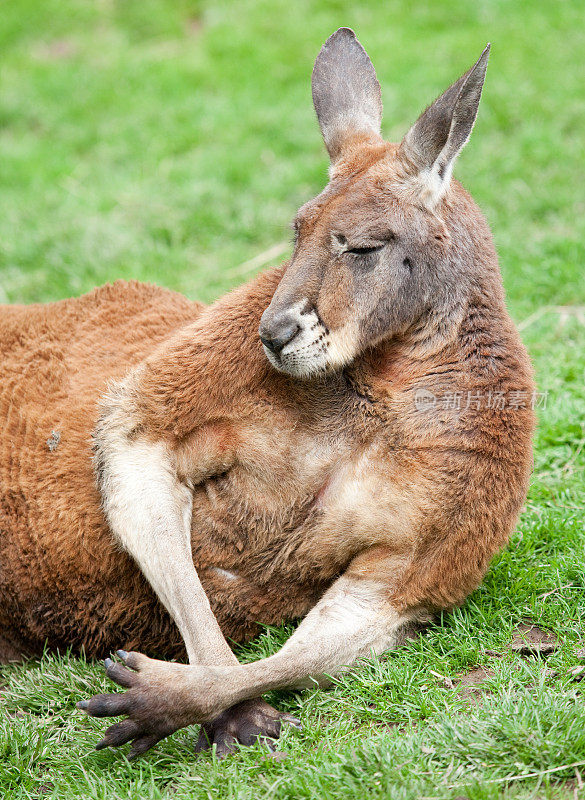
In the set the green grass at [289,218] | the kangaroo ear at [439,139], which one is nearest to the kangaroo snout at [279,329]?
the kangaroo ear at [439,139]

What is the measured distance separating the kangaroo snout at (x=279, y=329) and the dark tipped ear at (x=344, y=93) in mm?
992

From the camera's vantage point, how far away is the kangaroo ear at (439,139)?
354 centimetres

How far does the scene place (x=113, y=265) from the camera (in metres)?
7.31

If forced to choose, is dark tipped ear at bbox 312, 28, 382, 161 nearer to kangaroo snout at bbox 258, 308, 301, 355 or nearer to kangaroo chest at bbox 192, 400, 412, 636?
kangaroo snout at bbox 258, 308, 301, 355

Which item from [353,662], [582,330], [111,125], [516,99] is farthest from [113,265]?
[353,662]

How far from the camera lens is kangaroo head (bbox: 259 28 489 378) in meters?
3.44

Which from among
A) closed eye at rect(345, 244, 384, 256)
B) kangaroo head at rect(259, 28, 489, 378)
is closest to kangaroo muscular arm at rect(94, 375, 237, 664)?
kangaroo head at rect(259, 28, 489, 378)

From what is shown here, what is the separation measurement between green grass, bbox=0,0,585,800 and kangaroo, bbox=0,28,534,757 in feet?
0.72

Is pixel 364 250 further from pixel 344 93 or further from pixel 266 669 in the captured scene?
pixel 266 669

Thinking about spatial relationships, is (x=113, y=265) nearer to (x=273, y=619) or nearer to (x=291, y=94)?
(x=291, y=94)

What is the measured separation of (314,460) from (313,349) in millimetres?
407

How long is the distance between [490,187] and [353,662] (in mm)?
5167

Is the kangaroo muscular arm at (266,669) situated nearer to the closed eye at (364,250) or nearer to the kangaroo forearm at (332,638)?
the kangaroo forearm at (332,638)

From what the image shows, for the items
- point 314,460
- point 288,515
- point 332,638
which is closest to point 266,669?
point 332,638
